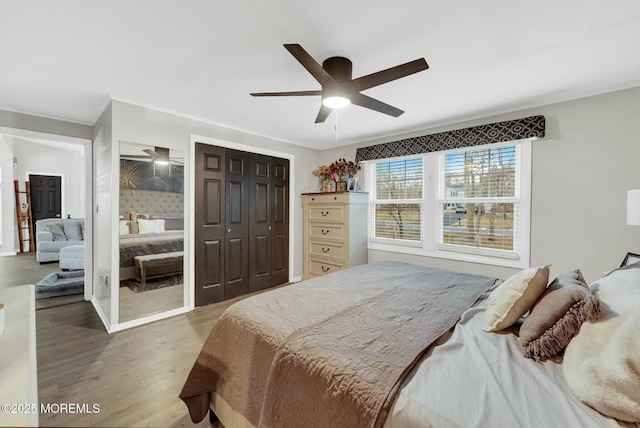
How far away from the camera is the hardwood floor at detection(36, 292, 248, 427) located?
1.38 ft

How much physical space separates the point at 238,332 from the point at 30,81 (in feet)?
8.23

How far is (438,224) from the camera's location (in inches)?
125

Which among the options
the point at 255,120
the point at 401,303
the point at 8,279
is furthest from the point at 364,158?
the point at 8,279

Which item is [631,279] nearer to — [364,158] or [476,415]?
[476,415]

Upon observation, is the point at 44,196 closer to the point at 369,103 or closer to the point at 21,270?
the point at 21,270

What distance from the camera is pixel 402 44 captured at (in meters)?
1.58

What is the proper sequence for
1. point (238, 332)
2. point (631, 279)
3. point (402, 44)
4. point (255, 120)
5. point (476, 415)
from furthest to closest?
point (255, 120), point (402, 44), point (238, 332), point (631, 279), point (476, 415)

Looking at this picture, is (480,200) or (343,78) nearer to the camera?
(343,78)

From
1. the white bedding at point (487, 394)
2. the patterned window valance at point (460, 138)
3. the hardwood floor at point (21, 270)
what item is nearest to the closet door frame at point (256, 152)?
the patterned window valance at point (460, 138)

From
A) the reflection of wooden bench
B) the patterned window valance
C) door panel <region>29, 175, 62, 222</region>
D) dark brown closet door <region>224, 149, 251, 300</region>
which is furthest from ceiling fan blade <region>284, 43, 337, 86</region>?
dark brown closet door <region>224, 149, 251, 300</region>

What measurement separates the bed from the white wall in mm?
1515

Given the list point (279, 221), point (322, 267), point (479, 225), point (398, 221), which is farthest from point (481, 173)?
point (279, 221)

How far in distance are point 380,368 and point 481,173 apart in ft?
8.97

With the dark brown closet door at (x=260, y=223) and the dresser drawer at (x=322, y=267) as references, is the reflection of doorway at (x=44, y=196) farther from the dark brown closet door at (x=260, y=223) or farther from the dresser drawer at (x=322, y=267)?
the dresser drawer at (x=322, y=267)
